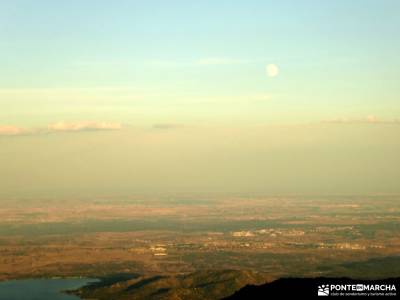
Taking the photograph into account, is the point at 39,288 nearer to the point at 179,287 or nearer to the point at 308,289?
the point at 179,287

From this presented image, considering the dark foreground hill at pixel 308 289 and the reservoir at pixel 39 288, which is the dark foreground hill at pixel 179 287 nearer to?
the reservoir at pixel 39 288

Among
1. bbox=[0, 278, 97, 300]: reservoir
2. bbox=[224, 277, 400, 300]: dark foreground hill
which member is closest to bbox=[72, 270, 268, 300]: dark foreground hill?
bbox=[0, 278, 97, 300]: reservoir

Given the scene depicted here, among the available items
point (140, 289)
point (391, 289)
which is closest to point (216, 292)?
point (140, 289)

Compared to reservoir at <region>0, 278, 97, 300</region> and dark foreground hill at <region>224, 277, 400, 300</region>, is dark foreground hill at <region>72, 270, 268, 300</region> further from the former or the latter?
dark foreground hill at <region>224, 277, 400, 300</region>

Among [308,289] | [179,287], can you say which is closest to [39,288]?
[179,287]

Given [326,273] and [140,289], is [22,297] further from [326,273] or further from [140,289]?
[326,273]

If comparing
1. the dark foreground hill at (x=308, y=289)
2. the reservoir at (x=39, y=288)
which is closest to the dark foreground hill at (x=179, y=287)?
the reservoir at (x=39, y=288)

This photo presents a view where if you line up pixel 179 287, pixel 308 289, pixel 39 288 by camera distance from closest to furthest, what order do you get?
pixel 308 289 → pixel 179 287 → pixel 39 288
